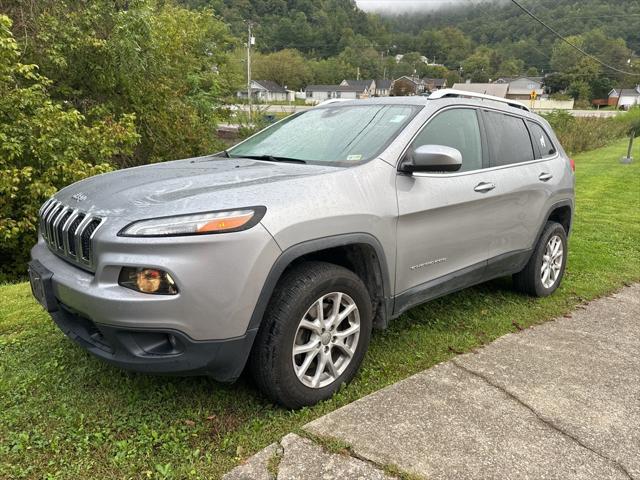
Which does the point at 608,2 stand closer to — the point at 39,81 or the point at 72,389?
the point at 39,81

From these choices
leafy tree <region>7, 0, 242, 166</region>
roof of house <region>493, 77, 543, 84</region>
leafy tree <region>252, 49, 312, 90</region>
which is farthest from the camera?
leafy tree <region>252, 49, 312, 90</region>

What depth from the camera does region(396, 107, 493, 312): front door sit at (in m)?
3.21

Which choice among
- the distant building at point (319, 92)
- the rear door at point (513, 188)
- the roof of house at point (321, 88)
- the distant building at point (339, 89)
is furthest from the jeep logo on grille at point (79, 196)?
the roof of house at point (321, 88)

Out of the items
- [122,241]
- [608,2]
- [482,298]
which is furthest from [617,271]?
[608,2]

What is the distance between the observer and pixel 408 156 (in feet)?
10.6

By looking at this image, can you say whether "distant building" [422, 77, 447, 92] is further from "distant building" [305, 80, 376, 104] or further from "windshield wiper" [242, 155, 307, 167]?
"distant building" [305, 80, 376, 104]

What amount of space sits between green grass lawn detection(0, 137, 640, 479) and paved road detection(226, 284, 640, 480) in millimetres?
178

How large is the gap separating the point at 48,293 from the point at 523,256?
11.7ft

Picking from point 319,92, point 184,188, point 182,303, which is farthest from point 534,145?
point 319,92

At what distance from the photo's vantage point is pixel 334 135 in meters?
3.55

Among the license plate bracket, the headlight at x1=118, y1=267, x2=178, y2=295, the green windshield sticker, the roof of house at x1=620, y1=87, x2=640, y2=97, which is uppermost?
the roof of house at x1=620, y1=87, x2=640, y2=97

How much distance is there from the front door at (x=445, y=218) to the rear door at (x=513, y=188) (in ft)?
0.46

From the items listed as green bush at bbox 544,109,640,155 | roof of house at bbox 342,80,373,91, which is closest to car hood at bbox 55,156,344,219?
green bush at bbox 544,109,640,155

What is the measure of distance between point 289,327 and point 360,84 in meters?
97.9
